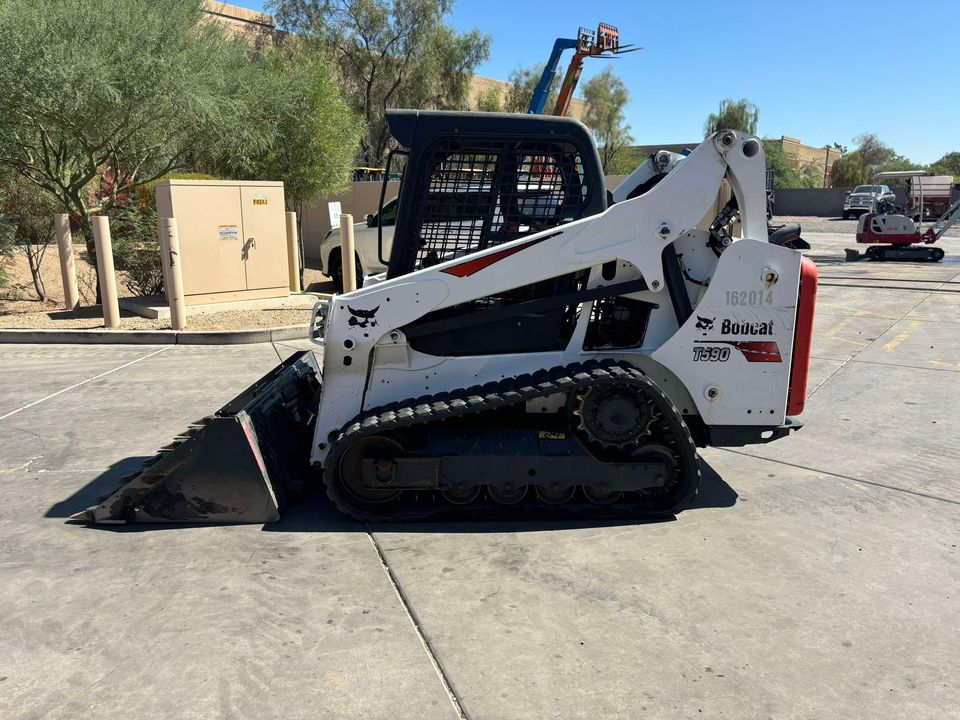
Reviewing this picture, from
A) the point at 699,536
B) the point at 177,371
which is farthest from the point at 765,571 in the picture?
the point at 177,371

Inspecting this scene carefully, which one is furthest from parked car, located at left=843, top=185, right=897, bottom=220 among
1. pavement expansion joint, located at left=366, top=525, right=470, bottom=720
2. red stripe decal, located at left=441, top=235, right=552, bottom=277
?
pavement expansion joint, located at left=366, top=525, right=470, bottom=720

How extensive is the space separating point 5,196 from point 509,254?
1143 centimetres

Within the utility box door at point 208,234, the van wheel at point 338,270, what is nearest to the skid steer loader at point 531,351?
the utility box door at point 208,234

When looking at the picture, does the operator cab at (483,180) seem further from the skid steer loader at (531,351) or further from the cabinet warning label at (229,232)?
the cabinet warning label at (229,232)

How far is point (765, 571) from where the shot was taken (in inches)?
149

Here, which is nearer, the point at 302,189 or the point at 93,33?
the point at 93,33

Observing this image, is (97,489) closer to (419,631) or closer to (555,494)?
(419,631)

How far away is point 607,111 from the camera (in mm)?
52688

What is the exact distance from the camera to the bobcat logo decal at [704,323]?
441 cm

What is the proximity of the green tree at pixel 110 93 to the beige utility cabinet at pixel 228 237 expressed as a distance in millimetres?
1506

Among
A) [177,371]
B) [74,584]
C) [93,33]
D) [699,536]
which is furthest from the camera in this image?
[93,33]

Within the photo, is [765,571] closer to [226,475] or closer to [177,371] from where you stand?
[226,475]

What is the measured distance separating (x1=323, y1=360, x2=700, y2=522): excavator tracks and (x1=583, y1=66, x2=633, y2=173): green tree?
1950 inches

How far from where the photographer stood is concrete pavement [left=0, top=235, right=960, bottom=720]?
2.85 m
